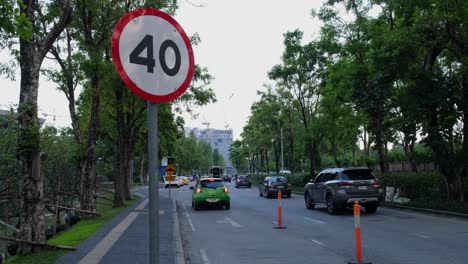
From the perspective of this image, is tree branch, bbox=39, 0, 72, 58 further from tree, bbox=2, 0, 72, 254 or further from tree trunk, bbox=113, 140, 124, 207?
tree trunk, bbox=113, 140, 124, 207

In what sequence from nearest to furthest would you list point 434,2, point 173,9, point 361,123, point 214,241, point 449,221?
point 214,241
point 449,221
point 434,2
point 173,9
point 361,123

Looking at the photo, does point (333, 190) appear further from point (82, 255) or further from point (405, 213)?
point (82, 255)

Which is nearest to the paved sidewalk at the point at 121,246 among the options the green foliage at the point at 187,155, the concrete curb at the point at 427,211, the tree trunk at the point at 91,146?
the tree trunk at the point at 91,146

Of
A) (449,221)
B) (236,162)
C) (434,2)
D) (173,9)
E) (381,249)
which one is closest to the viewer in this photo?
(381,249)

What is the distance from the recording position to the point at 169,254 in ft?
32.9

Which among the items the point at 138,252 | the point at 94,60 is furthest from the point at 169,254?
the point at 94,60

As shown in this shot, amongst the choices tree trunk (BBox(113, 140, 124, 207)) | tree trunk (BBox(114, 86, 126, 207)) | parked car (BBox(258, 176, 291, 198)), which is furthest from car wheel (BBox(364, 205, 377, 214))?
tree trunk (BBox(113, 140, 124, 207))

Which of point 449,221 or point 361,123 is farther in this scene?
point 361,123

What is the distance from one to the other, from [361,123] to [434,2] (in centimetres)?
1086

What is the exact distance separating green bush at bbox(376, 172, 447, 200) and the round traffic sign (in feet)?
67.7

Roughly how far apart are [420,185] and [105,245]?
54.0 ft

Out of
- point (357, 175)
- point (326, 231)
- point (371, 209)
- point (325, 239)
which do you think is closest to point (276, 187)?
point (371, 209)

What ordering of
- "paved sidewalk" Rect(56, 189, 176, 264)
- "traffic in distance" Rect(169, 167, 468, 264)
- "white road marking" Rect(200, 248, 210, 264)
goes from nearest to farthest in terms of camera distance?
"paved sidewalk" Rect(56, 189, 176, 264) < "white road marking" Rect(200, 248, 210, 264) < "traffic in distance" Rect(169, 167, 468, 264)

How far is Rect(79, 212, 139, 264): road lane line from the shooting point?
949 cm
